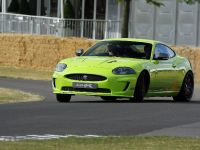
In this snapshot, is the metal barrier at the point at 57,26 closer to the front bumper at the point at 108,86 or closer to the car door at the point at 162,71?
the car door at the point at 162,71

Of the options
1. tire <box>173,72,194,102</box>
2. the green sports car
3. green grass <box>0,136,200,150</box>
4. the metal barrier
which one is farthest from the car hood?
the metal barrier

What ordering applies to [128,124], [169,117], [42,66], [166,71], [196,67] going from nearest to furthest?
[128,124] < [169,117] < [166,71] < [196,67] < [42,66]

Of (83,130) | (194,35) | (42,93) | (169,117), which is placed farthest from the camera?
(194,35)

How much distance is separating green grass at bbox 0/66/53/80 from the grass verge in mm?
7650

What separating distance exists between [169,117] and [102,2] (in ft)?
90.1

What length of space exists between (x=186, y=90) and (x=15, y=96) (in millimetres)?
3791

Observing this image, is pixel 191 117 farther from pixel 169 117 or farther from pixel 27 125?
pixel 27 125

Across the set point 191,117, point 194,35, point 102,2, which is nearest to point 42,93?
point 191,117

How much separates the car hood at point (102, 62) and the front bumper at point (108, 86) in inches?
11.5

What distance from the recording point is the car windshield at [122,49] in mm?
19297

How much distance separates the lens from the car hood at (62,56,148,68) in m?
18.2

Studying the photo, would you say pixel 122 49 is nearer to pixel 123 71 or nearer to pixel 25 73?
pixel 123 71

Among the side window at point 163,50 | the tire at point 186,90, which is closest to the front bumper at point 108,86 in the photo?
the side window at point 163,50

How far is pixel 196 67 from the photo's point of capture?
29797 millimetres
